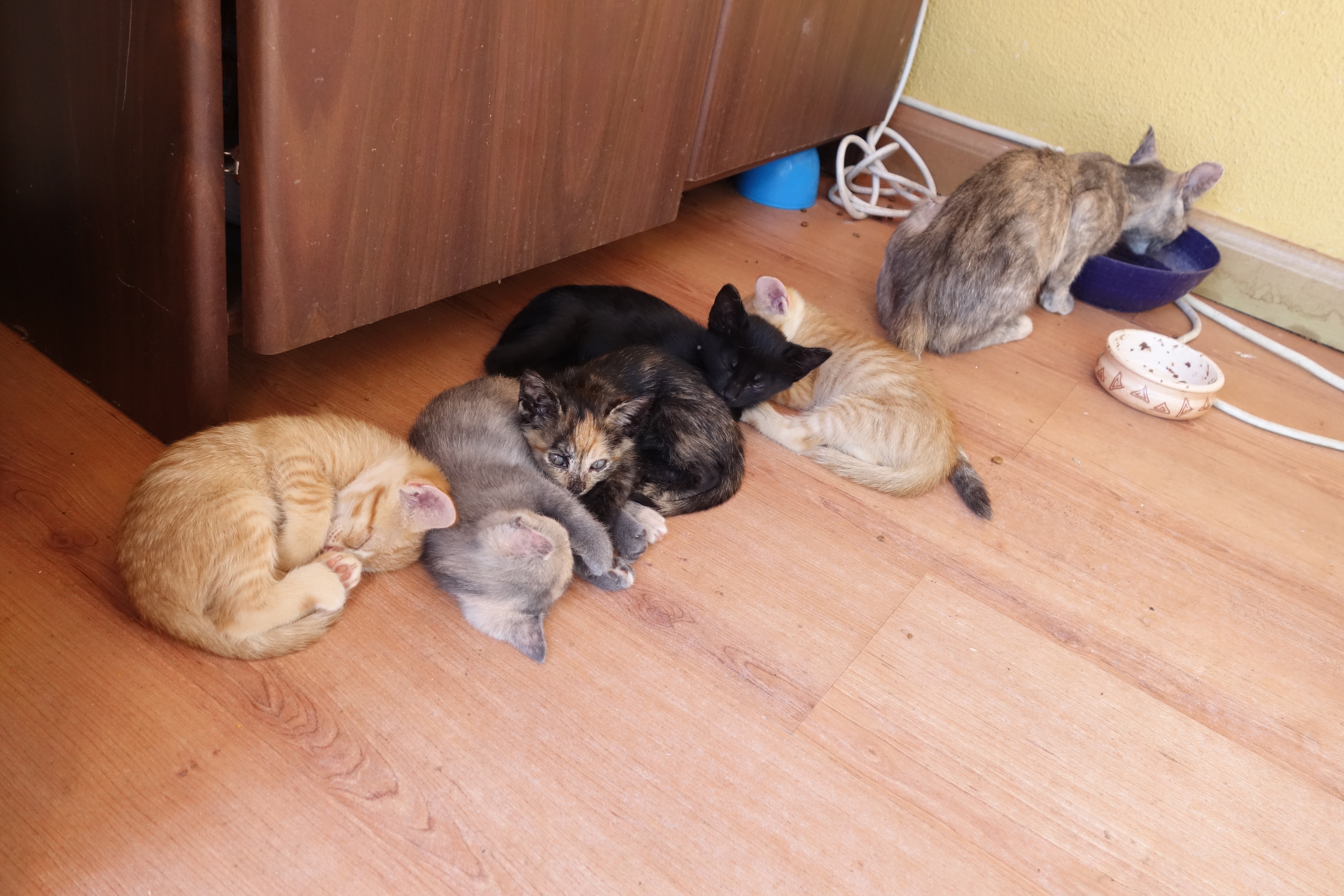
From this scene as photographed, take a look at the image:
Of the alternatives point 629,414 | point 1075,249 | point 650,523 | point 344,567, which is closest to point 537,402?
point 629,414

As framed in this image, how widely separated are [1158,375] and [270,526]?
176 cm

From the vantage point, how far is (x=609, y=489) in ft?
4.57

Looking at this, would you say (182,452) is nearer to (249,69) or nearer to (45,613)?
(45,613)

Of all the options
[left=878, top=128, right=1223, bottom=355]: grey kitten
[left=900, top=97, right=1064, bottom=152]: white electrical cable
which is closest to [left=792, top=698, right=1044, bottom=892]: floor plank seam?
[left=878, top=128, right=1223, bottom=355]: grey kitten

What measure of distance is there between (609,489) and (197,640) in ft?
1.90

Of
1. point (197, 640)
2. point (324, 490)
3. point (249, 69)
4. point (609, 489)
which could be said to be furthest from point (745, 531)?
point (249, 69)

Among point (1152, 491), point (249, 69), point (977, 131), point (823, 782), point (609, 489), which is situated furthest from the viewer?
point (977, 131)

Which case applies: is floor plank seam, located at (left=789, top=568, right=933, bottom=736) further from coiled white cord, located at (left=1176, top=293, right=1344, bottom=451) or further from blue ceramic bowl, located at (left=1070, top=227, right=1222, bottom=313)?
blue ceramic bowl, located at (left=1070, top=227, right=1222, bottom=313)

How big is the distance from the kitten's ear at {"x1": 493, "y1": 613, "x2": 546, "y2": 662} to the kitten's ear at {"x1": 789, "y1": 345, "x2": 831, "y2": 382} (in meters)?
0.68

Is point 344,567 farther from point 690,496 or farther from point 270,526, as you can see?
point 690,496

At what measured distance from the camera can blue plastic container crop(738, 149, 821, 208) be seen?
243 cm

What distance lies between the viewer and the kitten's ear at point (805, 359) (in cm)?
159

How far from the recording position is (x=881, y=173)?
2.55 metres

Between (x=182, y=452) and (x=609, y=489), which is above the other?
(x=182, y=452)
